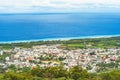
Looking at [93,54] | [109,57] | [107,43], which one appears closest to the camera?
[109,57]

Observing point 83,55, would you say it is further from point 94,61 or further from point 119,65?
point 119,65

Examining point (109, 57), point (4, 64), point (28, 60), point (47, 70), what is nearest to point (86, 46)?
point (109, 57)

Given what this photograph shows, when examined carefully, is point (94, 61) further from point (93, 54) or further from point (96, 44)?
point (96, 44)

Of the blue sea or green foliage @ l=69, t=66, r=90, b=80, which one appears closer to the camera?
green foliage @ l=69, t=66, r=90, b=80

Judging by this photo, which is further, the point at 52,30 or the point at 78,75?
the point at 52,30

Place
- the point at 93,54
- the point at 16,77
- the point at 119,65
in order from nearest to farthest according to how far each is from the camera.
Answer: the point at 16,77, the point at 119,65, the point at 93,54

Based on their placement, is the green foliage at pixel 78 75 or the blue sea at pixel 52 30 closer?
the green foliage at pixel 78 75

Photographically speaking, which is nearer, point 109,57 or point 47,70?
point 47,70

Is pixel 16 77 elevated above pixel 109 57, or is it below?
above

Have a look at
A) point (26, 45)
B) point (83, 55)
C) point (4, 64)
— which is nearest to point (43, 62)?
point (4, 64)
